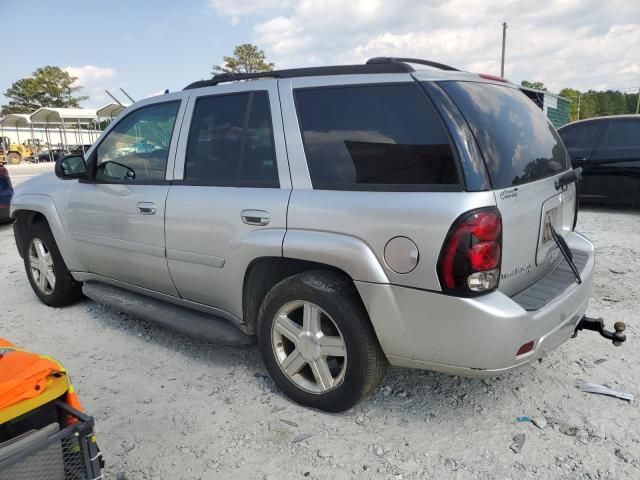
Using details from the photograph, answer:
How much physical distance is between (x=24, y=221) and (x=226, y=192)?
275cm

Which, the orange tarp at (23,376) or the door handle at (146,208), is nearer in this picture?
the orange tarp at (23,376)

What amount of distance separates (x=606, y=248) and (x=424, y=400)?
14.3 ft

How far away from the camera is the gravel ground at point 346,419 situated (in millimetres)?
2328

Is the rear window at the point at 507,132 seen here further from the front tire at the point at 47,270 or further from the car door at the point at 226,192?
the front tire at the point at 47,270

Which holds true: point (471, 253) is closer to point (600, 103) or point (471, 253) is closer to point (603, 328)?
point (603, 328)

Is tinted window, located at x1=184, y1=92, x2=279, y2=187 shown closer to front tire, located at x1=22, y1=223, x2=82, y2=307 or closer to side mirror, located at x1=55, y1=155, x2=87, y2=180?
side mirror, located at x1=55, y1=155, x2=87, y2=180

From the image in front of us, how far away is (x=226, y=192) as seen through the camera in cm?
294

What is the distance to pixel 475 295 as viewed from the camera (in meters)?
2.17

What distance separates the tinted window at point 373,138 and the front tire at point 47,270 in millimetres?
2875

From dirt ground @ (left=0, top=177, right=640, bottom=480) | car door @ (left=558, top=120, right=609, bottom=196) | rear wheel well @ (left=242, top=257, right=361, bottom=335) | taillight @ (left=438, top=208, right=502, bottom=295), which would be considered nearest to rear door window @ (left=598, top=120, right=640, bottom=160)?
car door @ (left=558, top=120, right=609, bottom=196)

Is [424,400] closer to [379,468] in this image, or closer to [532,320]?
[379,468]

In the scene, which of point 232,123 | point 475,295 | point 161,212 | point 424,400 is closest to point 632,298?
point 424,400

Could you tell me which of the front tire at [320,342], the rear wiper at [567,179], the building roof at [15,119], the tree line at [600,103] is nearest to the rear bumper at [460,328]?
the front tire at [320,342]

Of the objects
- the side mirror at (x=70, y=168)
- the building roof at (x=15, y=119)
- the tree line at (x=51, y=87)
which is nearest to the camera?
the side mirror at (x=70, y=168)
